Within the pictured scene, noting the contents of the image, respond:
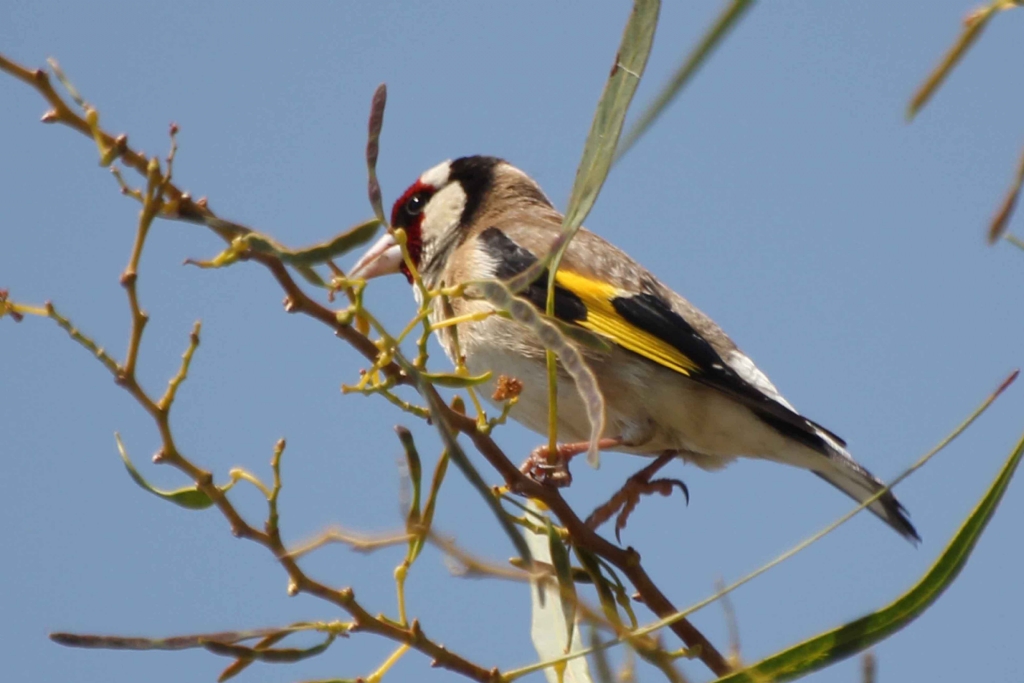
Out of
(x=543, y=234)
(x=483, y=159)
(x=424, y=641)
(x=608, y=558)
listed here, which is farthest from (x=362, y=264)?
(x=424, y=641)

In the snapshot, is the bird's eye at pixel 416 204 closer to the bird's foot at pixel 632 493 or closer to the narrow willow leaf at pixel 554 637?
the bird's foot at pixel 632 493

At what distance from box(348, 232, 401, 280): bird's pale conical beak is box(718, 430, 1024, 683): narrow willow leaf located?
3.24 meters

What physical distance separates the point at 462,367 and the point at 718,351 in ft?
8.48

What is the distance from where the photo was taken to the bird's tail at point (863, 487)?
3.88 metres

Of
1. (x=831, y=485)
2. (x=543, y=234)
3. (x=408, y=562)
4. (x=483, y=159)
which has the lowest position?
(x=408, y=562)

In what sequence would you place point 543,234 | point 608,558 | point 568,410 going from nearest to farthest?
point 608,558, point 568,410, point 543,234

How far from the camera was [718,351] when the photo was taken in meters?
4.37

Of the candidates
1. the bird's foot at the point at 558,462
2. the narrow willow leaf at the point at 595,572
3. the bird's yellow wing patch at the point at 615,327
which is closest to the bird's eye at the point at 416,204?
the bird's yellow wing patch at the point at 615,327

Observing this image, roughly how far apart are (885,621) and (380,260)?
11.0ft

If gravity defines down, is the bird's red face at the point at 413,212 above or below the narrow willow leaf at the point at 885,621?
above

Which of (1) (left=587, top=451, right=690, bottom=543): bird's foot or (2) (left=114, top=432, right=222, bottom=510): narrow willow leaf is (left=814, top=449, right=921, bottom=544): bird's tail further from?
(2) (left=114, top=432, right=222, bottom=510): narrow willow leaf

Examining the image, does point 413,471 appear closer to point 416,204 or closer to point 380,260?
point 380,260

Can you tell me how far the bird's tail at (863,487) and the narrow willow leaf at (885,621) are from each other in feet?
7.00

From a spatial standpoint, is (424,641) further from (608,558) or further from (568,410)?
(568,410)
